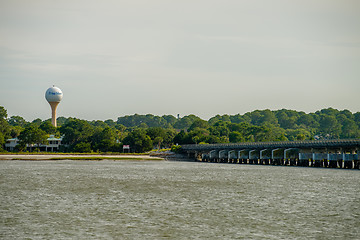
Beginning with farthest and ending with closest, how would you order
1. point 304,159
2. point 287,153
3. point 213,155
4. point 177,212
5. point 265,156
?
point 213,155 < point 265,156 < point 287,153 < point 304,159 < point 177,212

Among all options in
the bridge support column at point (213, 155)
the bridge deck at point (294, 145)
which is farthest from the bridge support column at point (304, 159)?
the bridge support column at point (213, 155)

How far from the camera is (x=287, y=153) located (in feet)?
468

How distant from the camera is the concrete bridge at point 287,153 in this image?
115562 millimetres

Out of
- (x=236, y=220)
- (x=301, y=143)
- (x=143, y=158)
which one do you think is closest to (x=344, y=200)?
(x=236, y=220)

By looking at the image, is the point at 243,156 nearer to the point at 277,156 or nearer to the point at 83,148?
the point at 277,156

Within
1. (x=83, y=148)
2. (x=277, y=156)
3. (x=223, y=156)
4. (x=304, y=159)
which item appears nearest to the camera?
(x=304, y=159)

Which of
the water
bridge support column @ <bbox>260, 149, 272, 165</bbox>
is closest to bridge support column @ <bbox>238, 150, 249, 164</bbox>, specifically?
bridge support column @ <bbox>260, 149, 272, 165</bbox>

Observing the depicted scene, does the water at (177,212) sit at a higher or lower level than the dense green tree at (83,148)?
lower

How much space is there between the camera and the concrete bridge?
379ft

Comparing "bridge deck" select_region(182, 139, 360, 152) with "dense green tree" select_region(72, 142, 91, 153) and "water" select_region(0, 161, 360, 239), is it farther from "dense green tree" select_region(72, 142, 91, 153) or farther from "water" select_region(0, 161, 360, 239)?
"water" select_region(0, 161, 360, 239)

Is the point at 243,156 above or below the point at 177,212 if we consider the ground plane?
above

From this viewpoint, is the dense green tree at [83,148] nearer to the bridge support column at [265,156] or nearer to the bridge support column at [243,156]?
the bridge support column at [243,156]

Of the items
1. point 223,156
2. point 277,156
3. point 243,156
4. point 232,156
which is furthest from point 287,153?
point 223,156

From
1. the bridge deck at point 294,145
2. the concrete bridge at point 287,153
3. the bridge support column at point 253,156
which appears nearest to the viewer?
the bridge deck at point 294,145
